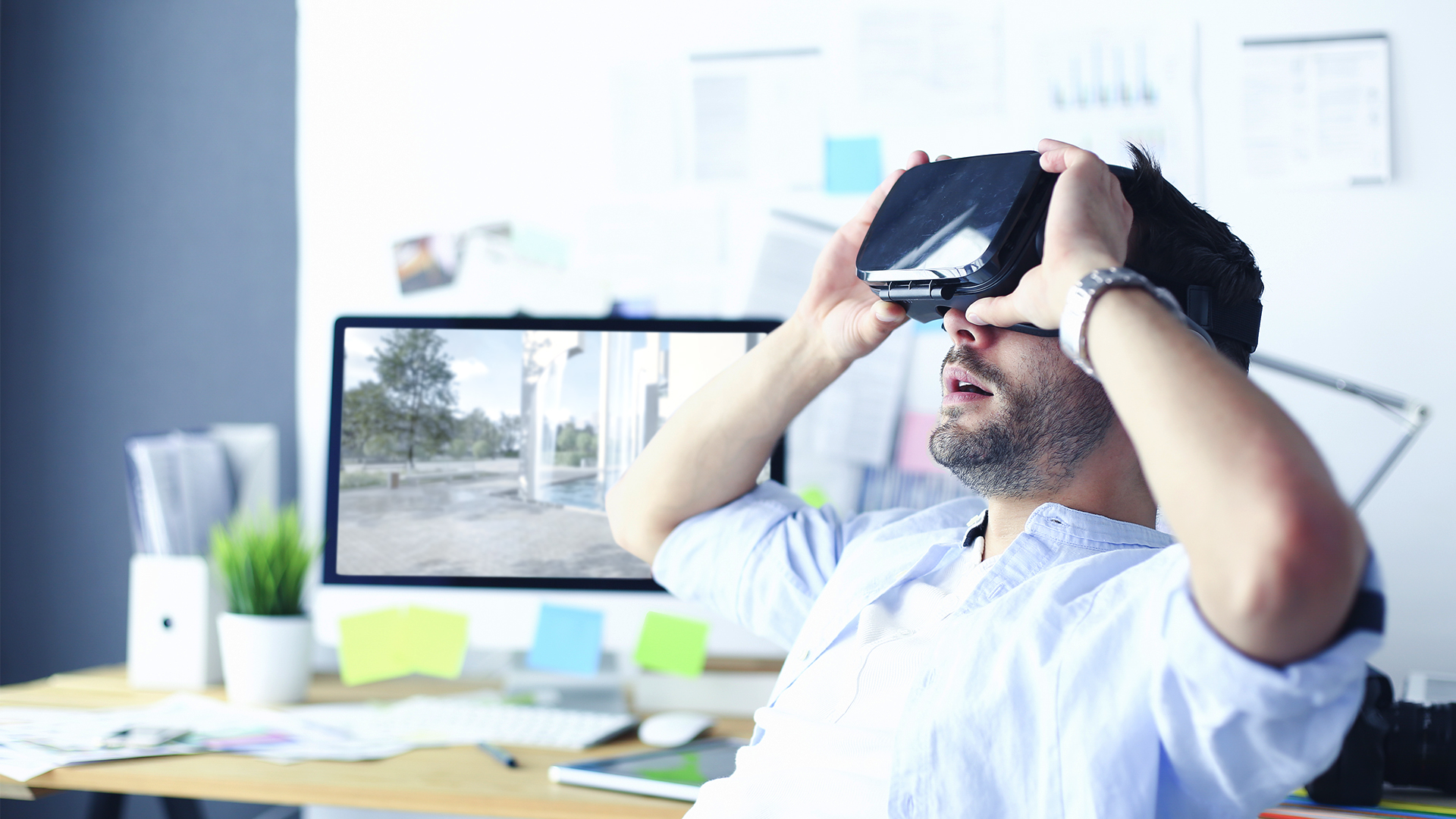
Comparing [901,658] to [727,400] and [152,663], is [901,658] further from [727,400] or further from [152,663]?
[152,663]

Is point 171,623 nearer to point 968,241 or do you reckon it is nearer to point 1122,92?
point 968,241

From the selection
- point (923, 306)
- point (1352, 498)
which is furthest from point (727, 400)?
point (1352, 498)

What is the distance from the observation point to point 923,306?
83cm

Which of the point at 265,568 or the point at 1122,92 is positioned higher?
the point at 1122,92

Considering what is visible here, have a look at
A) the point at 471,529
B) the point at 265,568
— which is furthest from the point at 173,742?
the point at 471,529

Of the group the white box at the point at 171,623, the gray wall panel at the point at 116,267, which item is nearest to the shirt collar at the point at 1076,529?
the white box at the point at 171,623

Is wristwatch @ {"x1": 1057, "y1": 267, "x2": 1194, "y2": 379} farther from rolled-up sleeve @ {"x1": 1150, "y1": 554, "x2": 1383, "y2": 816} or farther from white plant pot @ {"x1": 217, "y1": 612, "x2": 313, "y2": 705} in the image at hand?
white plant pot @ {"x1": 217, "y1": 612, "x2": 313, "y2": 705}

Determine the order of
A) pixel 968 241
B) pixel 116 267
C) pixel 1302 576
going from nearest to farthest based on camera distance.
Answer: pixel 1302 576 → pixel 968 241 → pixel 116 267

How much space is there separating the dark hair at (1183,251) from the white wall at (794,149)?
1.82 ft

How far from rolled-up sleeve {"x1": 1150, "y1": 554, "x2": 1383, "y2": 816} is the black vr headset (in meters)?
0.26

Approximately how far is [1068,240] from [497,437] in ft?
2.35

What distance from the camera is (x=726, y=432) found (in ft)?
3.33

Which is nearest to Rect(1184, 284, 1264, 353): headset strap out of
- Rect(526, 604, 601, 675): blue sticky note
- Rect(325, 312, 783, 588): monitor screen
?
Rect(325, 312, 783, 588): monitor screen

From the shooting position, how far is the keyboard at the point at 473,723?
3.89 ft
